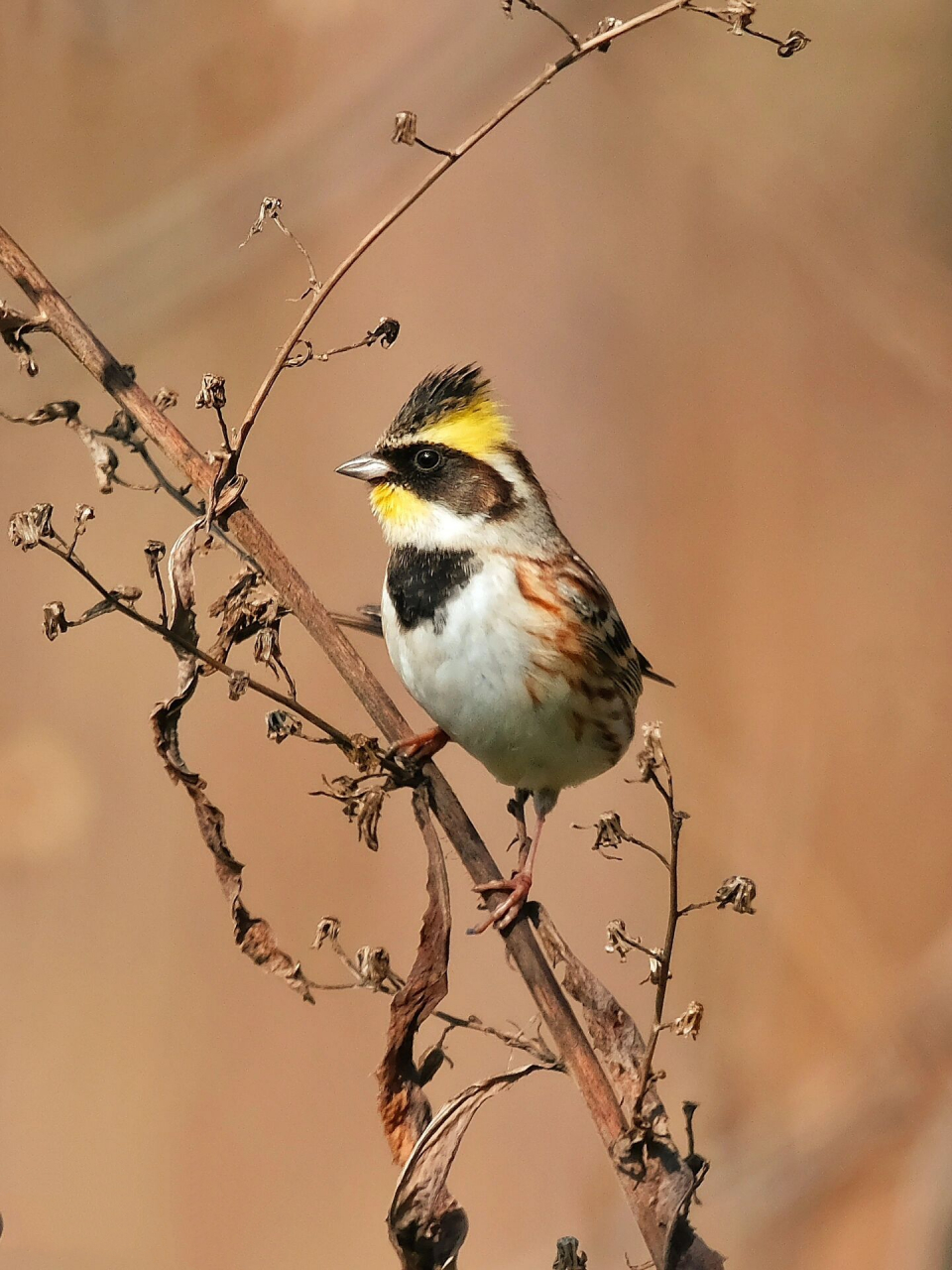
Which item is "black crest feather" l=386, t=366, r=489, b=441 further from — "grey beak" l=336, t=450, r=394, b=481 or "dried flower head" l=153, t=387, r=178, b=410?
"dried flower head" l=153, t=387, r=178, b=410

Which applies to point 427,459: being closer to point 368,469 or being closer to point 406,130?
point 368,469

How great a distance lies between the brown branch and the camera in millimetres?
1768

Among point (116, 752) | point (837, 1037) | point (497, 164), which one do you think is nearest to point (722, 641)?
point (837, 1037)

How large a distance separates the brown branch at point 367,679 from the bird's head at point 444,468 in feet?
3.02

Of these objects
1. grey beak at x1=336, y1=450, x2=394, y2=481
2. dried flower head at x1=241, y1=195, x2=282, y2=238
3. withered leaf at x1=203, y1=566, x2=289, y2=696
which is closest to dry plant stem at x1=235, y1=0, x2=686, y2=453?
dried flower head at x1=241, y1=195, x2=282, y2=238

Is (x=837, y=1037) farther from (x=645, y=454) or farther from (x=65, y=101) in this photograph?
(x=65, y=101)

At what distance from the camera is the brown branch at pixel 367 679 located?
5.80 feet

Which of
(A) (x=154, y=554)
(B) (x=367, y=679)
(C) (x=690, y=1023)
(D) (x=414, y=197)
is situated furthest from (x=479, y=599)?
(C) (x=690, y=1023)

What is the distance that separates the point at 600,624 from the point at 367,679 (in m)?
1.23

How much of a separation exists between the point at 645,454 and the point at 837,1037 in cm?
232

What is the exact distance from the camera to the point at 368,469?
2.86 meters

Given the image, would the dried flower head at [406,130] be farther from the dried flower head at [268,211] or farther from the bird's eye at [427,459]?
the bird's eye at [427,459]

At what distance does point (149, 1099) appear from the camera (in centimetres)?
476

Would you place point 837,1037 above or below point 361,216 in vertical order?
below
